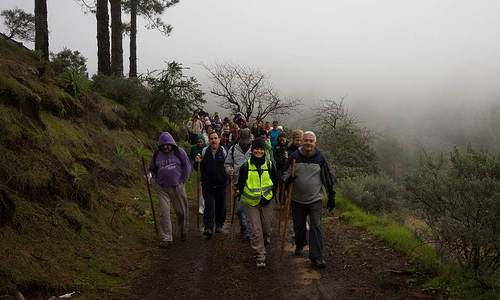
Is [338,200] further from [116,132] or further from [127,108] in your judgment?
[127,108]

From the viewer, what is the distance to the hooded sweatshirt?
7473 mm

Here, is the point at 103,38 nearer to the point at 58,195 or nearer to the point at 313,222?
the point at 58,195

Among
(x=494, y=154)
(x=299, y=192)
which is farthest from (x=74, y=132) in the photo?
(x=494, y=154)

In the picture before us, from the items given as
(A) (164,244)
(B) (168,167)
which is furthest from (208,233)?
(B) (168,167)

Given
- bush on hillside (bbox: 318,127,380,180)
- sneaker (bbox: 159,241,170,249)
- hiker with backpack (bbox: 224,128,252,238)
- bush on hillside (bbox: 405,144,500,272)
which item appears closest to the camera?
bush on hillside (bbox: 405,144,500,272)

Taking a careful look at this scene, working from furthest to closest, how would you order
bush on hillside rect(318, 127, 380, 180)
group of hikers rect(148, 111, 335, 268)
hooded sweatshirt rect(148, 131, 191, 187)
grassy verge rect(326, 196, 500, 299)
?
bush on hillside rect(318, 127, 380, 180) < hooded sweatshirt rect(148, 131, 191, 187) < group of hikers rect(148, 111, 335, 268) < grassy verge rect(326, 196, 500, 299)

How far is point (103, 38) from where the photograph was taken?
47.2 ft

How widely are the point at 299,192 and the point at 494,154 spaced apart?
9.22 ft

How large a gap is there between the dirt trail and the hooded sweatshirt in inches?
48.6

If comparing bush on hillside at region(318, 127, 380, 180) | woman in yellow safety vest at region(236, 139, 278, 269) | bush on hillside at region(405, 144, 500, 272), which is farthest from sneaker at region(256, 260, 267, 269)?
bush on hillside at region(318, 127, 380, 180)

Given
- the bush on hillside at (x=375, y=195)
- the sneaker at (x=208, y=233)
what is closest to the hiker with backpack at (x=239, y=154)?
the sneaker at (x=208, y=233)

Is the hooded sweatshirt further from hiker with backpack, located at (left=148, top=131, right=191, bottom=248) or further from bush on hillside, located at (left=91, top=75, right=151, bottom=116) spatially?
bush on hillside, located at (left=91, top=75, right=151, bottom=116)

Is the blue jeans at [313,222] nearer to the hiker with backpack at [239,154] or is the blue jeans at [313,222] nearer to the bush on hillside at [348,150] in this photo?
the hiker with backpack at [239,154]

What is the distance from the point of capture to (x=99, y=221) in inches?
276
